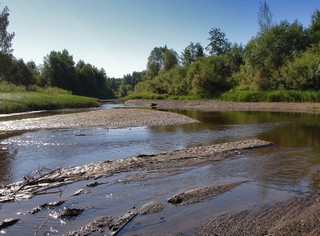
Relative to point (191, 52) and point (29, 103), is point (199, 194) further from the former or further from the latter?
point (191, 52)

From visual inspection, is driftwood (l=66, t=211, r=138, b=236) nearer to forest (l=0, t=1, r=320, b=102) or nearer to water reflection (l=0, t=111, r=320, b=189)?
water reflection (l=0, t=111, r=320, b=189)

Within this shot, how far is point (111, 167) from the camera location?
10.3 metres

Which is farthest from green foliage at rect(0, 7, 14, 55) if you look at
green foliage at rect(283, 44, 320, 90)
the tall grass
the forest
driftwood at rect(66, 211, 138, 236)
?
driftwood at rect(66, 211, 138, 236)

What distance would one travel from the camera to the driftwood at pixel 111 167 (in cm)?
804

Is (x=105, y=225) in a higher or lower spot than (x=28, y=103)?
lower

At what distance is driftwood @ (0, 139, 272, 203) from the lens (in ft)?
26.4

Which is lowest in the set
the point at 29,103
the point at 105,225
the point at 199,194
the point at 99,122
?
the point at 199,194

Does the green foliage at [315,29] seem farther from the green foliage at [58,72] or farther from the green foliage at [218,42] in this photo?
the green foliage at [58,72]

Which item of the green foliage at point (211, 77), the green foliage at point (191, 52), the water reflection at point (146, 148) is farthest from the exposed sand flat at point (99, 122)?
the green foliage at point (191, 52)

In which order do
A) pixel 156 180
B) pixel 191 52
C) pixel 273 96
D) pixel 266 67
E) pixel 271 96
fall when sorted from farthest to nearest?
pixel 191 52
pixel 266 67
pixel 271 96
pixel 273 96
pixel 156 180

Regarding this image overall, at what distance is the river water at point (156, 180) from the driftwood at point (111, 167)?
467 mm

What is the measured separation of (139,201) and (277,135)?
1301 centimetres

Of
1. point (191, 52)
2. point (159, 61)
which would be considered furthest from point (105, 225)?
point (159, 61)

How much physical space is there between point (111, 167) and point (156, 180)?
185cm
